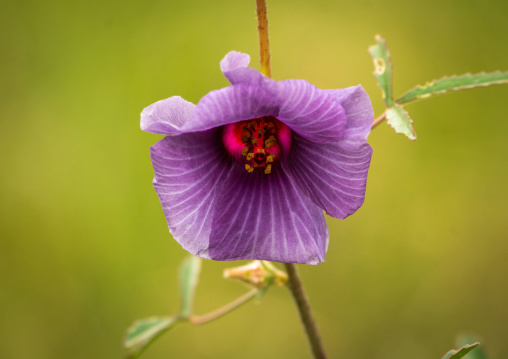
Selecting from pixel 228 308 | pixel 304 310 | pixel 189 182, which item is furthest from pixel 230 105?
pixel 228 308

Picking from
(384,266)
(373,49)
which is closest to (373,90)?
(384,266)

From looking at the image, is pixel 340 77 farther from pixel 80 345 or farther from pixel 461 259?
pixel 80 345

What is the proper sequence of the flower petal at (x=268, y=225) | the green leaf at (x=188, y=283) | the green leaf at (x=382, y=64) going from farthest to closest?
the green leaf at (x=188, y=283) < the green leaf at (x=382, y=64) < the flower petal at (x=268, y=225)

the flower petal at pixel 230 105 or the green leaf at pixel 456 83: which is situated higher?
the green leaf at pixel 456 83

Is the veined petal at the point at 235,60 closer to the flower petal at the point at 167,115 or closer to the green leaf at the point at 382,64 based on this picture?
the flower petal at the point at 167,115

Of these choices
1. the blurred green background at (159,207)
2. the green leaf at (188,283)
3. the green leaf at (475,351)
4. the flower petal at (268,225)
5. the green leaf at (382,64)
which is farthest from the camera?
the blurred green background at (159,207)

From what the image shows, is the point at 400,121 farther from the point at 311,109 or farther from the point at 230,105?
the point at 230,105

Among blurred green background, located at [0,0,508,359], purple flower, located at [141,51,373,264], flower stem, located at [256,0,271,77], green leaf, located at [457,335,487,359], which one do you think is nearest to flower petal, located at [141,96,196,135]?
purple flower, located at [141,51,373,264]

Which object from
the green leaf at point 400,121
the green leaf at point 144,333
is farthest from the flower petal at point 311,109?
the green leaf at point 144,333
